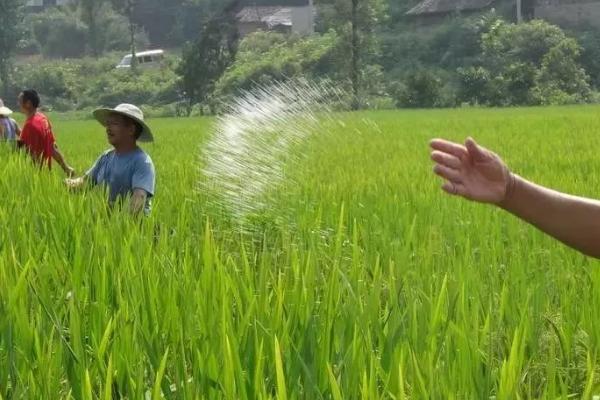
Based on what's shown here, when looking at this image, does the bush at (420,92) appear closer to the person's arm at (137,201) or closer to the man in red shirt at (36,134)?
the man in red shirt at (36,134)

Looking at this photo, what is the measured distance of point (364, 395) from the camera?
1.36m

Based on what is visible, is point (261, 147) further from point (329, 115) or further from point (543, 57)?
point (543, 57)

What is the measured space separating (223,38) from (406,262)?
3333 cm

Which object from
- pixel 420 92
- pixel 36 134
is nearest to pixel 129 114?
pixel 36 134

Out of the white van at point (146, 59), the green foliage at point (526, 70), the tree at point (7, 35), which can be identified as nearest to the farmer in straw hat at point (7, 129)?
the green foliage at point (526, 70)

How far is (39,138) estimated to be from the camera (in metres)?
6.26

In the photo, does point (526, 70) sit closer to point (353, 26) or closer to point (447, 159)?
point (353, 26)

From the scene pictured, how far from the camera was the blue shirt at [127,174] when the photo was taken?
3867mm

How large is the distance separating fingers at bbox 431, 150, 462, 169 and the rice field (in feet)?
0.74

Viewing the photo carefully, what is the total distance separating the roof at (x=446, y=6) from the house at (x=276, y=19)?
867 cm

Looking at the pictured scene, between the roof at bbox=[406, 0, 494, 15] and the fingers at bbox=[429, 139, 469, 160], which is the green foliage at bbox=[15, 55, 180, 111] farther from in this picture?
the fingers at bbox=[429, 139, 469, 160]

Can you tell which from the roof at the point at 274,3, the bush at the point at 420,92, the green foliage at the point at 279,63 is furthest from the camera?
the roof at the point at 274,3

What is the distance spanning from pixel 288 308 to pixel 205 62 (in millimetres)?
32254

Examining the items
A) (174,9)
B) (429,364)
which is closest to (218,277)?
(429,364)
